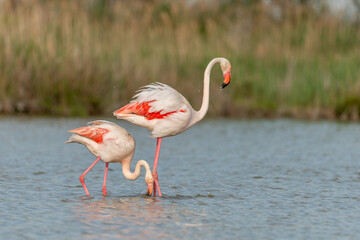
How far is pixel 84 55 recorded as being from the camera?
15.6m

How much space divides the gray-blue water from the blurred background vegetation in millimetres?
1609

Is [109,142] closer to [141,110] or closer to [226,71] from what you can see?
[141,110]

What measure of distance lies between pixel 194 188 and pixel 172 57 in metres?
9.11

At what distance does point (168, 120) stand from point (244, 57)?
10.7m

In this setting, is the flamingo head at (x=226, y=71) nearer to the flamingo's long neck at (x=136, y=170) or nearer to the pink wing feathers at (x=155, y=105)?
the pink wing feathers at (x=155, y=105)

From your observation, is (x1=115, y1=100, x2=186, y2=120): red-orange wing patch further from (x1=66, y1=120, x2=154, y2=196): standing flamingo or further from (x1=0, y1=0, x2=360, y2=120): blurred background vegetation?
(x1=0, y1=0, x2=360, y2=120): blurred background vegetation

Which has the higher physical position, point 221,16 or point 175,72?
point 221,16

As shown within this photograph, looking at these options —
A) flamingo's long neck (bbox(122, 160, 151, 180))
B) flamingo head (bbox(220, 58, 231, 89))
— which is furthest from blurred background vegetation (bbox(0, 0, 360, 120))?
flamingo's long neck (bbox(122, 160, 151, 180))

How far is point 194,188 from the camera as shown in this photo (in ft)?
A: 27.3

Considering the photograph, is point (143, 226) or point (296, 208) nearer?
point (143, 226)

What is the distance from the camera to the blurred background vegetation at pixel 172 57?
15344 millimetres

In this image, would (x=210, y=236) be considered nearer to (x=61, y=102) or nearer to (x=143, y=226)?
(x=143, y=226)

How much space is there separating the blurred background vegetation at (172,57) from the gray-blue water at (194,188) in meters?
1.61

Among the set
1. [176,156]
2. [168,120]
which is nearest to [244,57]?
[176,156]
